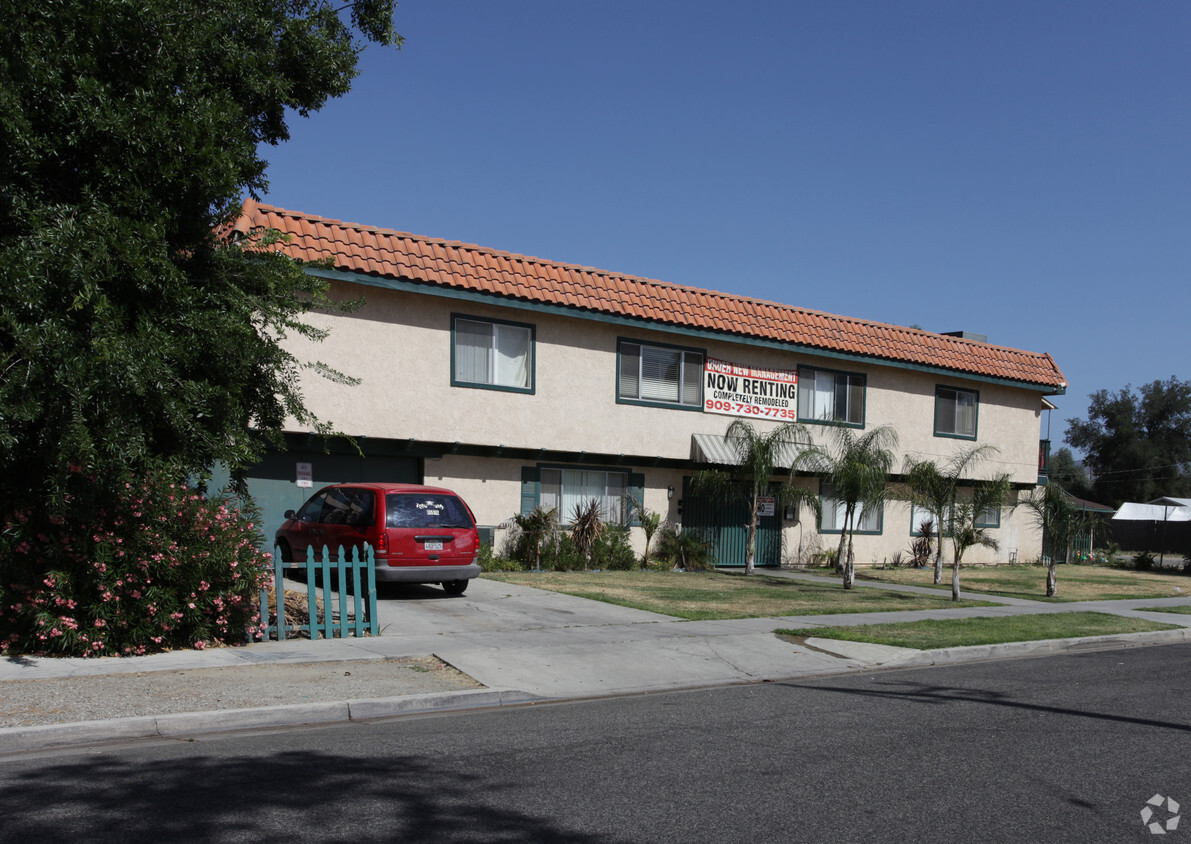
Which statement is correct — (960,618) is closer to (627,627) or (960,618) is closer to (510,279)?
(627,627)

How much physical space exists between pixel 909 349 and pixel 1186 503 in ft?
94.5

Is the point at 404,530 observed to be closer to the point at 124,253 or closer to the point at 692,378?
the point at 124,253

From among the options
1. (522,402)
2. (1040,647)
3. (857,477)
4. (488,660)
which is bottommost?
(1040,647)

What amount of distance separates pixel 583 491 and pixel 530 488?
1.43 metres

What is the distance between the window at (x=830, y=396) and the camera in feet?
81.1

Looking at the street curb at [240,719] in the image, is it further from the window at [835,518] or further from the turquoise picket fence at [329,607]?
the window at [835,518]

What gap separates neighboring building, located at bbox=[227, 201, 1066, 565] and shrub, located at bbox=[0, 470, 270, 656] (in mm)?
7522

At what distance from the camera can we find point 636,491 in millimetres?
22297

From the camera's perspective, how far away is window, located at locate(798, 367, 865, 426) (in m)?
24.7

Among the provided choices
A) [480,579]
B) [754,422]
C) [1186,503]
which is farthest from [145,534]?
[1186,503]

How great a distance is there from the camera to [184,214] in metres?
10.8

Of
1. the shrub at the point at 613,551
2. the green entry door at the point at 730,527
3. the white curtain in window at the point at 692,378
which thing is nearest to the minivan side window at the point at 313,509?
the shrub at the point at 613,551

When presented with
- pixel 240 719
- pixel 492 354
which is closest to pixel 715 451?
pixel 492 354

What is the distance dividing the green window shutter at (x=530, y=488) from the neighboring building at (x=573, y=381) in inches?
1.9
